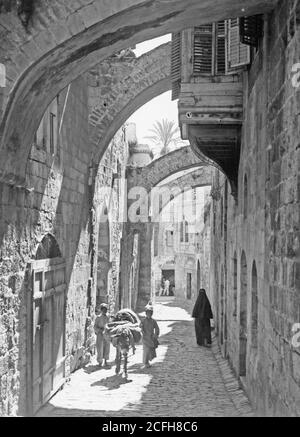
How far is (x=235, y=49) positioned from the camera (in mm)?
8586

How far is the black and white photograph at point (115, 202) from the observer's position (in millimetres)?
5488

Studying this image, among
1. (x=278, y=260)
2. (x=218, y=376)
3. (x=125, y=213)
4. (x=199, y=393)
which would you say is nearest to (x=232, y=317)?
(x=218, y=376)

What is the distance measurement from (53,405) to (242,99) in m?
5.38

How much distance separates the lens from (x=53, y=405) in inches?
337

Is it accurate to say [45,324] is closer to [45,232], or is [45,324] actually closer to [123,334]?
[45,232]

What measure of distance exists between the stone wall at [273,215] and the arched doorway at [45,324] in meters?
2.86

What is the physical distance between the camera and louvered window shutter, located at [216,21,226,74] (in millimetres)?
9109

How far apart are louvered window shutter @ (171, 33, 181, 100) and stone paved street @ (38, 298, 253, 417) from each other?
16.1ft

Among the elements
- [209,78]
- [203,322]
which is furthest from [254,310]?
[203,322]

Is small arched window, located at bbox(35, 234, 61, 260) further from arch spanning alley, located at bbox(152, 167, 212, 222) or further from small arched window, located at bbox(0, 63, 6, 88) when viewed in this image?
arch spanning alley, located at bbox(152, 167, 212, 222)

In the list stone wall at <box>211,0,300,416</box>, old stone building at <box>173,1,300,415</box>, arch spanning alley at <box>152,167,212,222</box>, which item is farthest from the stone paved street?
arch spanning alley at <box>152,167,212,222</box>

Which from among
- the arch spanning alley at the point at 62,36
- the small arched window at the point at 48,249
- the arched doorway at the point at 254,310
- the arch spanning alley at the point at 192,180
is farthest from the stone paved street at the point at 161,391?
the arch spanning alley at the point at 192,180

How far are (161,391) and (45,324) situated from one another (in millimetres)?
2438
